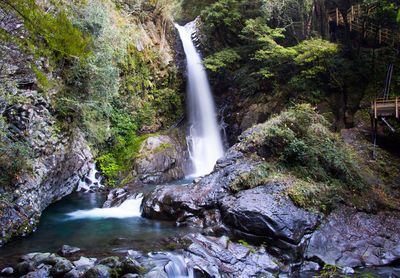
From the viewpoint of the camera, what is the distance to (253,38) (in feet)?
67.0

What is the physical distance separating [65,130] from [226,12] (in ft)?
44.8

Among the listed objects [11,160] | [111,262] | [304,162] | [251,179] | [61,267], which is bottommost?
[111,262]

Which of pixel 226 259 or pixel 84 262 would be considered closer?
pixel 84 262

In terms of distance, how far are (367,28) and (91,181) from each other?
51.5 ft

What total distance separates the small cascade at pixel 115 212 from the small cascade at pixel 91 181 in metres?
2.80

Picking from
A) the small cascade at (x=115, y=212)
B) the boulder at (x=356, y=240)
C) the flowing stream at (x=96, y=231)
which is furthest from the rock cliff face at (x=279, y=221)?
the flowing stream at (x=96, y=231)

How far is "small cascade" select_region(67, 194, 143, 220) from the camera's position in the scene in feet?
36.2

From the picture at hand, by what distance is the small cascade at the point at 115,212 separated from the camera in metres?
11.0

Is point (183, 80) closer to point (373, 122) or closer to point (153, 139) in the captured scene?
point (153, 139)

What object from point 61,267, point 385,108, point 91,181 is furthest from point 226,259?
point 385,108

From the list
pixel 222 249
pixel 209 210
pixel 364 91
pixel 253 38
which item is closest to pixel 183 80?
pixel 253 38

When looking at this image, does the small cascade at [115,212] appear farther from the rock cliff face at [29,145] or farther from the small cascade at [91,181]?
the small cascade at [91,181]

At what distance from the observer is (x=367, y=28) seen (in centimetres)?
1747

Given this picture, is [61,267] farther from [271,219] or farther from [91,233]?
[271,219]
